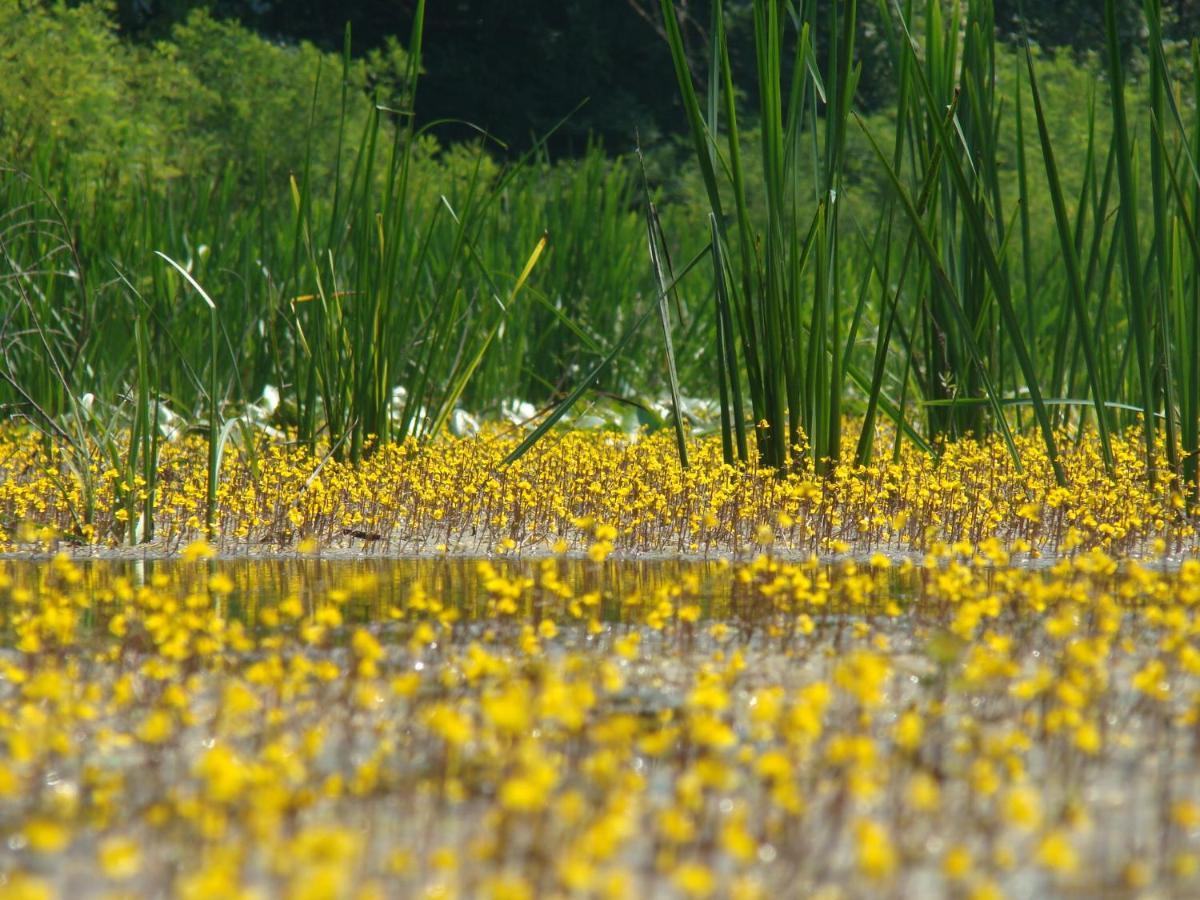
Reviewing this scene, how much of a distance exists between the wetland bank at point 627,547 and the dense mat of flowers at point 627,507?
28mm

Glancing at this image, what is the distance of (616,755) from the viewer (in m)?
2.09

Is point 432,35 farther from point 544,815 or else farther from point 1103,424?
point 544,815

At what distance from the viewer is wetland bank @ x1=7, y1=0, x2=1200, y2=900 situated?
1930 mm

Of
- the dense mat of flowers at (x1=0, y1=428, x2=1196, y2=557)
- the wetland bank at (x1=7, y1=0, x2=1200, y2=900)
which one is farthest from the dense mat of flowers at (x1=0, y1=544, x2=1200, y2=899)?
the dense mat of flowers at (x1=0, y1=428, x2=1196, y2=557)

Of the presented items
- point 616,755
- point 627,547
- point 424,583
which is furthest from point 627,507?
point 616,755

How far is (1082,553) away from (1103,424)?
0.49 meters

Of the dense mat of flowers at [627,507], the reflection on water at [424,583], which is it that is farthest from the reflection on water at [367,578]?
the dense mat of flowers at [627,507]

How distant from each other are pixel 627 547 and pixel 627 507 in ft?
0.75

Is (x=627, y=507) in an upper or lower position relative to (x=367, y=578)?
upper

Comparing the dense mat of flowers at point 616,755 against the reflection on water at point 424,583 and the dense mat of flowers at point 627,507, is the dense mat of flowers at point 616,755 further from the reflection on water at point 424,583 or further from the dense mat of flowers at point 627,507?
the dense mat of flowers at point 627,507

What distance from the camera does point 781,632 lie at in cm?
305

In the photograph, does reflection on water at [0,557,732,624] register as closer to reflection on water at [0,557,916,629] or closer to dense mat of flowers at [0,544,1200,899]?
reflection on water at [0,557,916,629]

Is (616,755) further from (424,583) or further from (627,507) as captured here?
(627,507)

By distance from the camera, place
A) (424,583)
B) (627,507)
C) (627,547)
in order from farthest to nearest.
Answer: (627,507) < (627,547) < (424,583)
